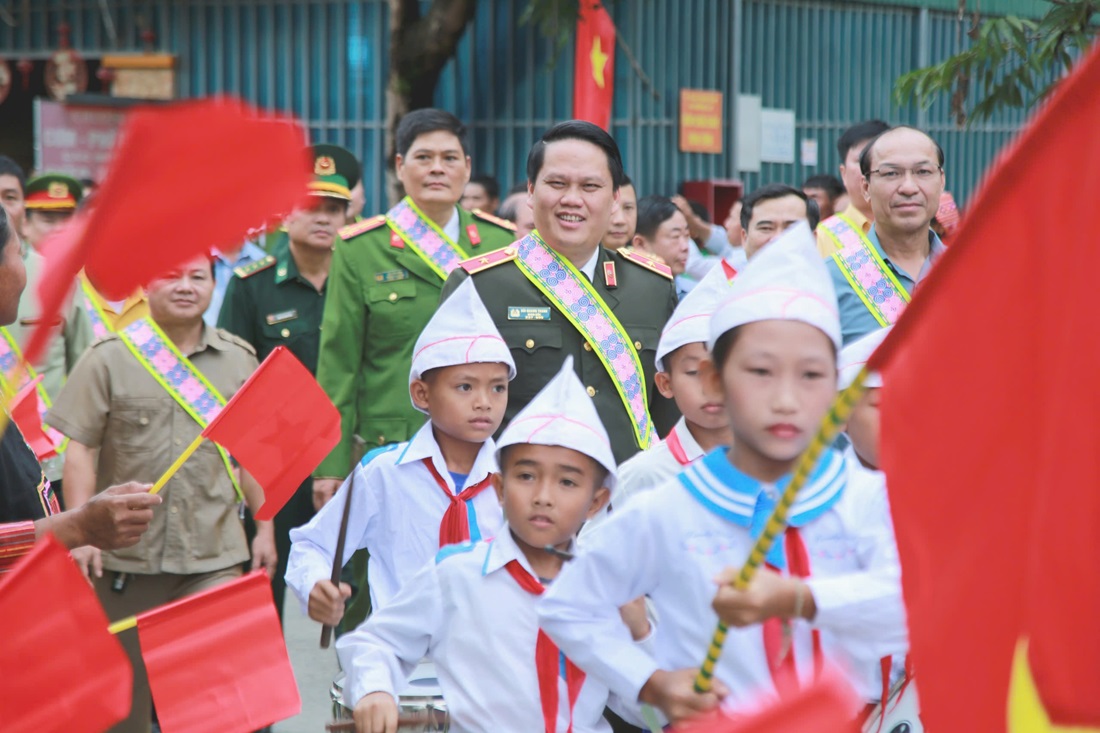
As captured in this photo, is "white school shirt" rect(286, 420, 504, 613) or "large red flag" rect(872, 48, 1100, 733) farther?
"white school shirt" rect(286, 420, 504, 613)

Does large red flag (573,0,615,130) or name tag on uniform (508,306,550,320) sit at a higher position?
large red flag (573,0,615,130)

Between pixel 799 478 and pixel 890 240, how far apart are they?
11.2 ft

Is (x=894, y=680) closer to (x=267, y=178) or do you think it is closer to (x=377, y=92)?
(x=267, y=178)

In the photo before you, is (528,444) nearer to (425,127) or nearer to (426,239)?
(426,239)

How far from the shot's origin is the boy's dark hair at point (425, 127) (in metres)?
6.30

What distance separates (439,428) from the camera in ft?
14.5

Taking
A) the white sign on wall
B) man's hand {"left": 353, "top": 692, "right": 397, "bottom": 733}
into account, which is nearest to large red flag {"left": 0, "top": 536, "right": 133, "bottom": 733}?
man's hand {"left": 353, "top": 692, "right": 397, "bottom": 733}

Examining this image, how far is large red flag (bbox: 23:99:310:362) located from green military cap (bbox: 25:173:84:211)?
6.53 meters

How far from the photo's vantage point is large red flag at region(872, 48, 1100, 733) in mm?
1771

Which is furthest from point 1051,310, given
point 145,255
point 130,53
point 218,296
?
point 130,53

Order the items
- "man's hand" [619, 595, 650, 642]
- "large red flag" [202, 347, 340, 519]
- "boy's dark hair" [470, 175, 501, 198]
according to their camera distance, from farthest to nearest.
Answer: "boy's dark hair" [470, 175, 501, 198] → "large red flag" [202, 347, 340, 519] → "man's hand" [619, 595, 650, 642]

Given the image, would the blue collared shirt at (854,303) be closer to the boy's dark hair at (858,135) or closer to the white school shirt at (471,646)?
the white school shirt at (471,646)

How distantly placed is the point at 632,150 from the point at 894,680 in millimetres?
10230

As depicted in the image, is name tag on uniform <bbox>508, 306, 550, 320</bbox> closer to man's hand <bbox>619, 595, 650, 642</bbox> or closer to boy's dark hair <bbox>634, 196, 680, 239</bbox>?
man's hand <bbox>619, 595, 650, 642</bbox>
